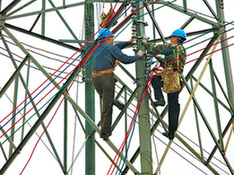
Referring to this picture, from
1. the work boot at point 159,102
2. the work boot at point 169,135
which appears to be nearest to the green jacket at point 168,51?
the work boot at point 159,102

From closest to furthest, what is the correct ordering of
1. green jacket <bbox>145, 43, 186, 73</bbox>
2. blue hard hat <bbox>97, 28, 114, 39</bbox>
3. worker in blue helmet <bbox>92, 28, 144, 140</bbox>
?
worker in blue helmet <bbox>92, 28, 144, 140</bbox>, green jacket <bbox>145, 43, 186, 73</bbox>, blue hard hat <bbox>97, 28, 114, 39</bbox>

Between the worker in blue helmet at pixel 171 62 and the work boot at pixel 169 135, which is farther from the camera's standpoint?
the work boot at pixel 169 135

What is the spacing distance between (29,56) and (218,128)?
17.8 feet

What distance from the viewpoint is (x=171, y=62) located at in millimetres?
14844

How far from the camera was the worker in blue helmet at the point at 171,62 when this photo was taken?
48.9 ft

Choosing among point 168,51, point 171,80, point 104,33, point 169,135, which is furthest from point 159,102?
point 104,33

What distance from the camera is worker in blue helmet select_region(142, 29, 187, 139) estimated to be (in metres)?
14.9

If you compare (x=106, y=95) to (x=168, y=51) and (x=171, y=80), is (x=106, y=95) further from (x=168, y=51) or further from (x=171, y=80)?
(x=168, y=51)

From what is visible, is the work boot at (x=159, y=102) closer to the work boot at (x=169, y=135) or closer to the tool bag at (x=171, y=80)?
the tool bag at (x=171, y=80)

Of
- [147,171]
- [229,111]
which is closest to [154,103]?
[147,171]

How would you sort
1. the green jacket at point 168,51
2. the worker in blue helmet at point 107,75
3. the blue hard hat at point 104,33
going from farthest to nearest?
the blue hard hat at point 104,33 < the green jacket at point 168,51 < the worker in blue helmet at point 107,75

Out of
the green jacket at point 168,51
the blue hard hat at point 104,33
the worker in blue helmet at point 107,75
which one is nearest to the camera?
the worker in blue helmet at point 107,75

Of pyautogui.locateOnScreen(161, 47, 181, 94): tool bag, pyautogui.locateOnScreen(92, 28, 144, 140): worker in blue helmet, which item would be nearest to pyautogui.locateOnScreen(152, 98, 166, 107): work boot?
pyautogui.locateOnScreen(161, 47, 181, 94): tool bag

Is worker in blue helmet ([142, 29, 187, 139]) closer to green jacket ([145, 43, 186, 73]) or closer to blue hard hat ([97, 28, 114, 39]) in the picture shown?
green jacket ([145, 43, 186, 73])
